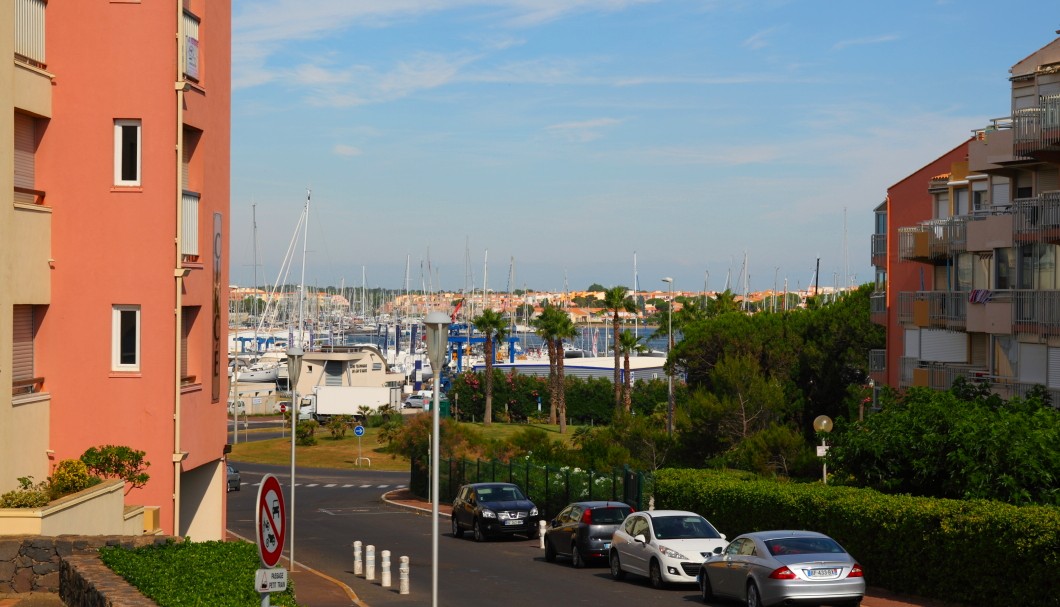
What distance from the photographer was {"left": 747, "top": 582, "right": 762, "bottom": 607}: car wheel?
2030 centimetres

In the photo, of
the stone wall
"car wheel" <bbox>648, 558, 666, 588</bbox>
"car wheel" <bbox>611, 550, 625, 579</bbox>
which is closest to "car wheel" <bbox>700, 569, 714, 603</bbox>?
"car wheel" <bbox>648, 558, 666, 588</bbox>

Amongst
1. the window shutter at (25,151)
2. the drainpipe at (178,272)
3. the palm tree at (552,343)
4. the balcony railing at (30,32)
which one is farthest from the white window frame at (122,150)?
the palm tree at (552,343)

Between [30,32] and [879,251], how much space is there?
42.3 metres

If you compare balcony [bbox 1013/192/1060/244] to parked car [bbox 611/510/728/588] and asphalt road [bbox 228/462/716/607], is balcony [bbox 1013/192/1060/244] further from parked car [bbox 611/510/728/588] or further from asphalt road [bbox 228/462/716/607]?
asphalt road [bbox 228/462/716/607]

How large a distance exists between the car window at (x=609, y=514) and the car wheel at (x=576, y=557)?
80cm

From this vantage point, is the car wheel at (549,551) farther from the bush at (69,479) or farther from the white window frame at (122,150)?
the white window frame at (122,150)

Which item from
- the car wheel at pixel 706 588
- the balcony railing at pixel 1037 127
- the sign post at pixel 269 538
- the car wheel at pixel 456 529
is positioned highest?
the balcony railing at pixel 1037 127

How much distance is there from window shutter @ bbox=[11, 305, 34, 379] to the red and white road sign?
12.3m

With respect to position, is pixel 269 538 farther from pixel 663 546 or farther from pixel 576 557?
pixel 576 557

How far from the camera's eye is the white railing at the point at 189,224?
72.8ft

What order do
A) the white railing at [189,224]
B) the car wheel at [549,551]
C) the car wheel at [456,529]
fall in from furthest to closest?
the car wheel at [456,529] < the car wheel at [549,551] < the white railing at [189,224]

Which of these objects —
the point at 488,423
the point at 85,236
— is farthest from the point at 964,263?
the point at 488,423

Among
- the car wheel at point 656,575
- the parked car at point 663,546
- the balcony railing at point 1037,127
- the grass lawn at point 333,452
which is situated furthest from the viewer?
the grass lawn at point 333,452

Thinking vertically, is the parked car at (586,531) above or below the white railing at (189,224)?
below
